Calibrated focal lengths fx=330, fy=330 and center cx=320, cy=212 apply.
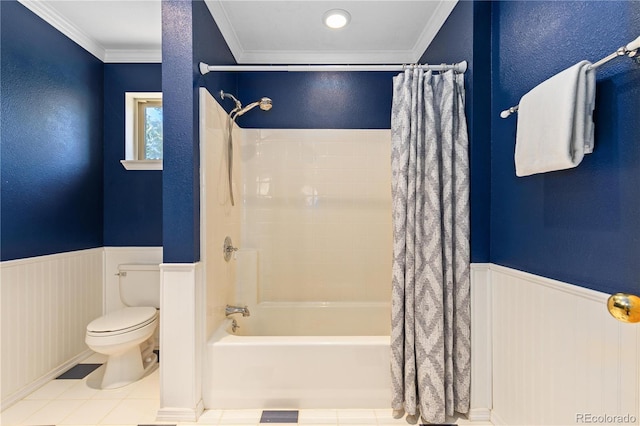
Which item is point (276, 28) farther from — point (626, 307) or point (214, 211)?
point (626, 307)

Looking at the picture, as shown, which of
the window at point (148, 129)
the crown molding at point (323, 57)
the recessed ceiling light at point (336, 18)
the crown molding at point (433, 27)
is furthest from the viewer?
the window at point (148, 129)

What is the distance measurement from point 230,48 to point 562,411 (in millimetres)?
2784

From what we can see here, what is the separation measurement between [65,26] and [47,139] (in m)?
0.81

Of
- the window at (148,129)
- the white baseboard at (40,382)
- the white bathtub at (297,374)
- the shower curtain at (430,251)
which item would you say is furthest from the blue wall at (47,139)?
the shower curtain at (430,251)

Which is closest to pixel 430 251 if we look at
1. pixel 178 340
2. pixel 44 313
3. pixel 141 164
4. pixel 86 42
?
pixel 178 340

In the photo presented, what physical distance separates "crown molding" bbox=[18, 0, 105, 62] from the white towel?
9.25ft

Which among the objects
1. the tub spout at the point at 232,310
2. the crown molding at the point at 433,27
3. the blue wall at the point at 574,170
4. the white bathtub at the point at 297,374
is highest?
the crown molding at the point at 433,27

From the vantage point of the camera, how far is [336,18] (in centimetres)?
215

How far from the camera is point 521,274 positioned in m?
1.46

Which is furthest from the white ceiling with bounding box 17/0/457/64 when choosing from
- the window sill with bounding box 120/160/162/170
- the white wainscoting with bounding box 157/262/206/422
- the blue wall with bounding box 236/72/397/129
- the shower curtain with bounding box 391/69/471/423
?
the white wainscoting with bounding box 157/262/206/422

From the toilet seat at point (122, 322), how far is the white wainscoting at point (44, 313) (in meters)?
0.35

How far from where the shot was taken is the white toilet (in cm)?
194

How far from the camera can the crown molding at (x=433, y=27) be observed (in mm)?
1994

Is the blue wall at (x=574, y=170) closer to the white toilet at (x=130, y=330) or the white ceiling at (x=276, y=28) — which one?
the white ceiling at (x=276, y=28)
